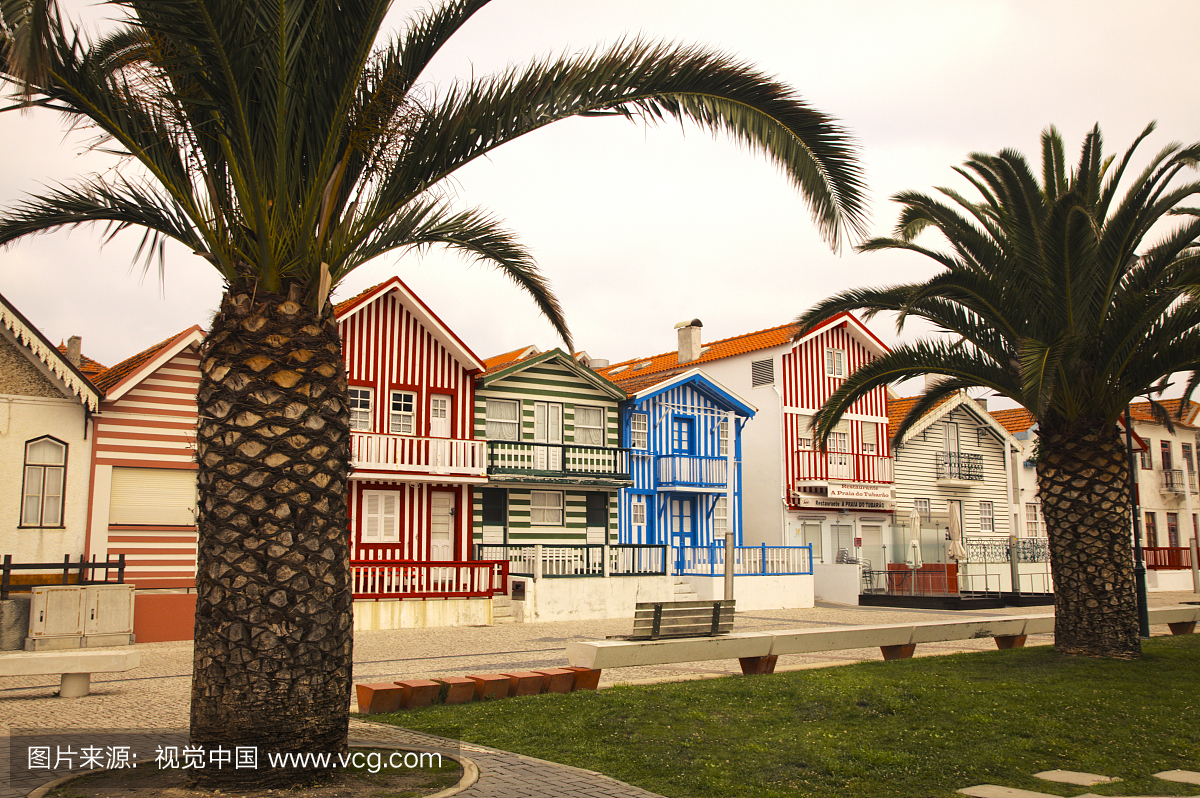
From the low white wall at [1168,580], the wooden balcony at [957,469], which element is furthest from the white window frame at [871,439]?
the low white wall at [1168,580]

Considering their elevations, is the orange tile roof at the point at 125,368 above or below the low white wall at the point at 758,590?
above

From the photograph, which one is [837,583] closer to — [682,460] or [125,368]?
[682,460]

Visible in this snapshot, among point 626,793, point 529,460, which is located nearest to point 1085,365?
point 626,793

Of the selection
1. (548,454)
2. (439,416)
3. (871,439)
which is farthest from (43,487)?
(871,439)

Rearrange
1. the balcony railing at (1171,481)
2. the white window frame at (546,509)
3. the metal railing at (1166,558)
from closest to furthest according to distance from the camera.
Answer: the white window frame at (546,509) → the metal railing at (1166,558) → the balcony railing at (1171,481)

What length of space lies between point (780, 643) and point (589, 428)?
1691cm

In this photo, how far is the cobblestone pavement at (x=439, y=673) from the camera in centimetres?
629

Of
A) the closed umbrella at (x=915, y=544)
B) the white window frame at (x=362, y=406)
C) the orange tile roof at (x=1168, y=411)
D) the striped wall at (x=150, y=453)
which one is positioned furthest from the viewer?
the orange tile roof at (x=1168, y=411)

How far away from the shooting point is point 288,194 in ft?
20.5

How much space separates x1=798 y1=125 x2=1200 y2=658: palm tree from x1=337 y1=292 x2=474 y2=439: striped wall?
1439cm

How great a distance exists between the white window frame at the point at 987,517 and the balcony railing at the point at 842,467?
6.28 metres

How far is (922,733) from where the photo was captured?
7.50 metres

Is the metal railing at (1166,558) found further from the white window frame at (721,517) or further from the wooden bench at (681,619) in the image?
the wooden bench at (681,619)

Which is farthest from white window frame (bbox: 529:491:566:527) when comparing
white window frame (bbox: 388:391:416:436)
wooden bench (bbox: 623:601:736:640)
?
wooden bench (bbox: 623:601:736:640)
